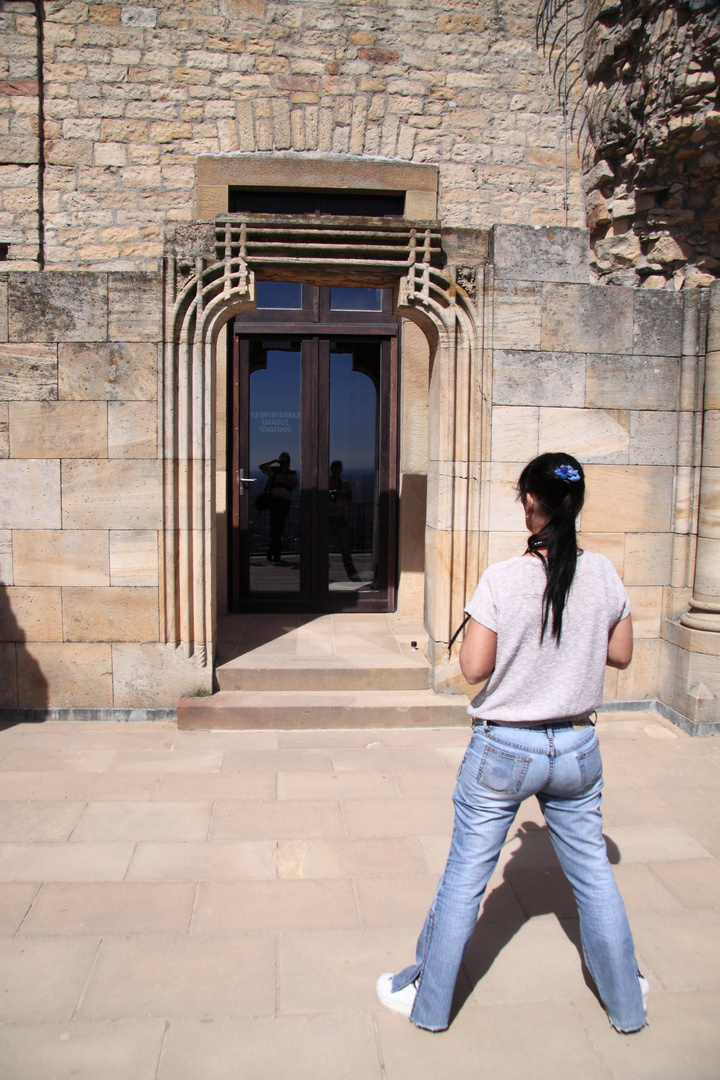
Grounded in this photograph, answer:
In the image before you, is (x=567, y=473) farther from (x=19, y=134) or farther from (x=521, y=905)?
(x=19, y=134)

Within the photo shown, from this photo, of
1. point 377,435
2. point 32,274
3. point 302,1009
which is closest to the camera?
point 302,1009

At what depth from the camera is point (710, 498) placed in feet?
16.7

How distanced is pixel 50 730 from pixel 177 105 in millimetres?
5348

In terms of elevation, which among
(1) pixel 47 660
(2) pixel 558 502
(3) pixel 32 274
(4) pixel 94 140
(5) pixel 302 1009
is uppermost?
(4) pixel 94 140

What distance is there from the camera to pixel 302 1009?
7.93 feet

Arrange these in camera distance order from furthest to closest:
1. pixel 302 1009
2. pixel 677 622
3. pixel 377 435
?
pixel 377 435 → pixel 677 622 → pixel 302 1009

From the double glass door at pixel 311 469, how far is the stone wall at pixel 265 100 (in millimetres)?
1492

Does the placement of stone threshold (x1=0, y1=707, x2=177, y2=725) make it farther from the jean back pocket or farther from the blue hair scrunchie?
the blue hair scrunchie

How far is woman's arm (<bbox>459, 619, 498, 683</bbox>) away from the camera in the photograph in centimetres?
218

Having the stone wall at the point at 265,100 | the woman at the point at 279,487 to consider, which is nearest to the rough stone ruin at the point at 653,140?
the stone wall at the point at 265,100

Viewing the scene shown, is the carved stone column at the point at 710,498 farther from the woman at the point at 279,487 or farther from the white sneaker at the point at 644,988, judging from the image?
the woman at the point at 279,487

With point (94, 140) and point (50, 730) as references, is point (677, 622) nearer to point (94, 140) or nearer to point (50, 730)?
point (50, 730)

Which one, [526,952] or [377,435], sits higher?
[377,435]

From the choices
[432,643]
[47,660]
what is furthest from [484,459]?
[47,660]
